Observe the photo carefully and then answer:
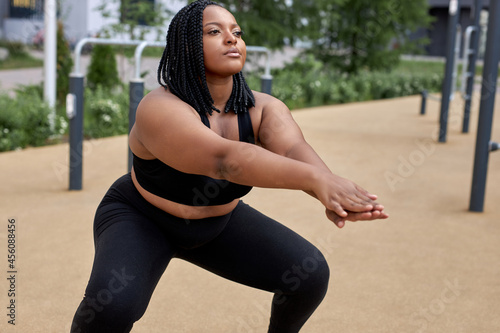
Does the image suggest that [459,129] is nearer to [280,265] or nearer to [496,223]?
[496,223]

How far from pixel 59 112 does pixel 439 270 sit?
5.98 meters

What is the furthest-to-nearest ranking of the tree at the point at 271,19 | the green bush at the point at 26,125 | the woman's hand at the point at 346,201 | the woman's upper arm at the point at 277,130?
the tree at the point at 271,19 → the green bush at the point at 26,125 → the woman's upper arm at the point at 277,130 → the woman's hand at the point at 346,201

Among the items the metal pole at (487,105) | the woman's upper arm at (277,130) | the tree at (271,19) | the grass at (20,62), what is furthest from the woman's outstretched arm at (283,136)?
the grass at (20,62)

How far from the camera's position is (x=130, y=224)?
2143 mm

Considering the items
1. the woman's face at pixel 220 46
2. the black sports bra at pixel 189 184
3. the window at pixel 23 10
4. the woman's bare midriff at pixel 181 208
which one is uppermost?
the window at pixel 23 10

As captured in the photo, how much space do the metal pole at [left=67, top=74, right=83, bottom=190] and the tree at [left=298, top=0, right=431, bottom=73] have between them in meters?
12.8

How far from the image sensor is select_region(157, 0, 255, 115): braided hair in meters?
2.06

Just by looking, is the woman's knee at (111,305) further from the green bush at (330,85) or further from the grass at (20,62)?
the grass at (20,62)

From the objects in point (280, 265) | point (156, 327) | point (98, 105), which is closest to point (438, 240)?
point (156, 327)

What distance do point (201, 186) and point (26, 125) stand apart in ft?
18.6

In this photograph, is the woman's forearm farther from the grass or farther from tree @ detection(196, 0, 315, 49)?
the grass

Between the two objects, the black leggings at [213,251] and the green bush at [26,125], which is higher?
the black leggings at [213,251]

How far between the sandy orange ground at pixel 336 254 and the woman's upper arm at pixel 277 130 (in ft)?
3.75

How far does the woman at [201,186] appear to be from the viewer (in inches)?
73.5
